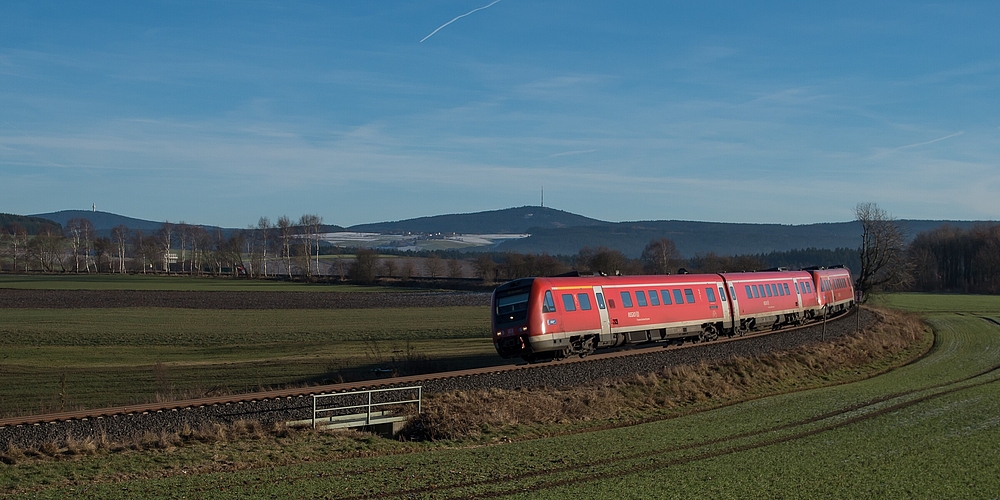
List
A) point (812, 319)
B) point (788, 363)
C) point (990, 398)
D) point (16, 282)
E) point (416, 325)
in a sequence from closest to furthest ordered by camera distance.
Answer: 1. point (990, 398)
2. point (788, 363)
3. point (812, 319)
4. point (416, 325)
5. point (16, 282)

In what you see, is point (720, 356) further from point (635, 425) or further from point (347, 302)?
point (347, 302)

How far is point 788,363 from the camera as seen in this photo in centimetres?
3247

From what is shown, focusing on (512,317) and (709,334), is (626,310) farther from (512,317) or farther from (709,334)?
(709,334)

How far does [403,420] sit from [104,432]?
654cm

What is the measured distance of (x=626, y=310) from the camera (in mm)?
31500

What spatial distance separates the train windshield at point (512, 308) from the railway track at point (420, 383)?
172 cm

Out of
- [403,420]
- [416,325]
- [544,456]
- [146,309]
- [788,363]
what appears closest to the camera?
[544,456]

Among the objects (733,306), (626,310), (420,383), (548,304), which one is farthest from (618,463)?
(733,306)

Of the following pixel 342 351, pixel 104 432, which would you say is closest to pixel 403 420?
pixel 104 432

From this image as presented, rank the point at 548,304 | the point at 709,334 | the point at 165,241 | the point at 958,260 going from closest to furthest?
the point at 548,304, the point at 709,334, the point at 958,260, the point at 165,241

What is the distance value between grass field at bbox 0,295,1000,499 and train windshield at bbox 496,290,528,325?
7.64m

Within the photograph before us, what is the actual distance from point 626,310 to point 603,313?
1.58 metres

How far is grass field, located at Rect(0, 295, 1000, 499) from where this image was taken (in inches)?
516

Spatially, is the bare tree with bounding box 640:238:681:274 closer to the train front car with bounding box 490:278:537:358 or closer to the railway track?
the railway track
